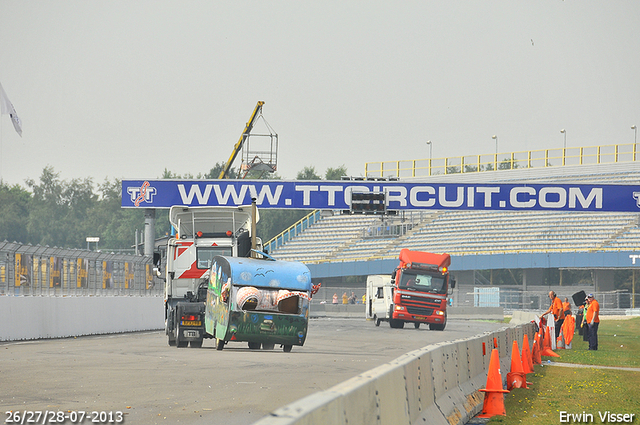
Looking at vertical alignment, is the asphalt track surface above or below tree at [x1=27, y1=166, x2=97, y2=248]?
below

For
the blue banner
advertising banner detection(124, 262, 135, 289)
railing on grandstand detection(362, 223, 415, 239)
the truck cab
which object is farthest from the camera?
railing on grandstand detection(362, 223, 415, 239)

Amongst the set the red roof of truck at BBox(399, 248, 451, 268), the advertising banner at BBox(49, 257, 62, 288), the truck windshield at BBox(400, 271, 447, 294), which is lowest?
the truck windshield at BBox(400, 271, 447, 294)

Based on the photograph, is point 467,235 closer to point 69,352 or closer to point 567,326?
point 567,326

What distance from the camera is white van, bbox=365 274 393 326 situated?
45.1 meters

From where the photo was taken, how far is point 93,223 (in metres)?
137

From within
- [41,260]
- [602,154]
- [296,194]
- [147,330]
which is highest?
[602,154]

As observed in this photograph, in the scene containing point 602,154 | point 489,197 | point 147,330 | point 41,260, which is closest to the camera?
point 41,260

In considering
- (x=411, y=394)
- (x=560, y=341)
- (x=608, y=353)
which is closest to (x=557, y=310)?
(x=560, y=341)

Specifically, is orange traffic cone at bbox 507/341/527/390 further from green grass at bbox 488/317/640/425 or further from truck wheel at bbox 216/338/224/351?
truck wheel at bbox 216/338/224/351

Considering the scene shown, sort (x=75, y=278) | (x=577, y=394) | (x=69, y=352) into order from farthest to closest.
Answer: (x=75, y=278) < (x=69, y=352) < (x=577, y=394)

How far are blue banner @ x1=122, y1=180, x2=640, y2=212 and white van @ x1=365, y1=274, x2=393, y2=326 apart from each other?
4.17 metres

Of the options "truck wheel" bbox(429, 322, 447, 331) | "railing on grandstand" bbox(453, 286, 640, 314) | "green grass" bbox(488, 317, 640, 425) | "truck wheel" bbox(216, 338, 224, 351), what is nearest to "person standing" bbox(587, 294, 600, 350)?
"green grass" bbox(488, 317, 640, 425)

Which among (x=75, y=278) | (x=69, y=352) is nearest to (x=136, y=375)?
(x=69, y=352)

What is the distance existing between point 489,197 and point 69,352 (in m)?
28.0
